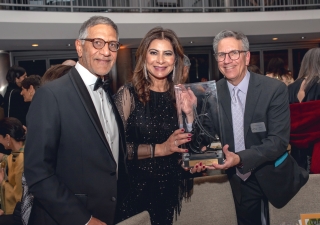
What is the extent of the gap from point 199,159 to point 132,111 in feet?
1.76

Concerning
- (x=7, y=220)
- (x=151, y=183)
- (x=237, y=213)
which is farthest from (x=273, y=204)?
(x=7, y=220)

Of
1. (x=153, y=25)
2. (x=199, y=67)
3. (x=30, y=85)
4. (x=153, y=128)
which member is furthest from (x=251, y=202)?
(x=199, y=67)

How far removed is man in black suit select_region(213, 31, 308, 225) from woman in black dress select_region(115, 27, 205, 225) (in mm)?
319

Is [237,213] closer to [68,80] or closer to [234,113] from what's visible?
[234,113]

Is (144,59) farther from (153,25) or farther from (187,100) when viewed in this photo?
(153,25)

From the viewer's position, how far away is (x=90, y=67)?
2.07 m

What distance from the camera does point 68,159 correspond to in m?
1.89

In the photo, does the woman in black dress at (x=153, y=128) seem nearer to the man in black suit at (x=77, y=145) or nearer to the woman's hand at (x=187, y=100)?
the woman's hand at (x=187, y=100)

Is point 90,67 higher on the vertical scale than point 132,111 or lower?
higher

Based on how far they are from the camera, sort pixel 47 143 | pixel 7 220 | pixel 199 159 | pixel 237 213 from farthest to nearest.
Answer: pixel 7 220 < pixel 237 213 < pixel 199 159 < pixel 47 143

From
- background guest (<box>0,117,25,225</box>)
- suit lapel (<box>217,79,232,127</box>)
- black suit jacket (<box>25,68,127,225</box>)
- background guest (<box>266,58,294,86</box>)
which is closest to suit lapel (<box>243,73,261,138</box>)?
suit lapel (<box>217,79,232,127</box>)

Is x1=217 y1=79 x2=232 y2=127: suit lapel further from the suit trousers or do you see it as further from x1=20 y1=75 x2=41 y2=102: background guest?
x1=20 y1=75 x2=41 y2=102: background guest

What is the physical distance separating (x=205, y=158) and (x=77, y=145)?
2.76 feet

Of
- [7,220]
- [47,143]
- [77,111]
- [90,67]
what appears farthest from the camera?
[7,220]
